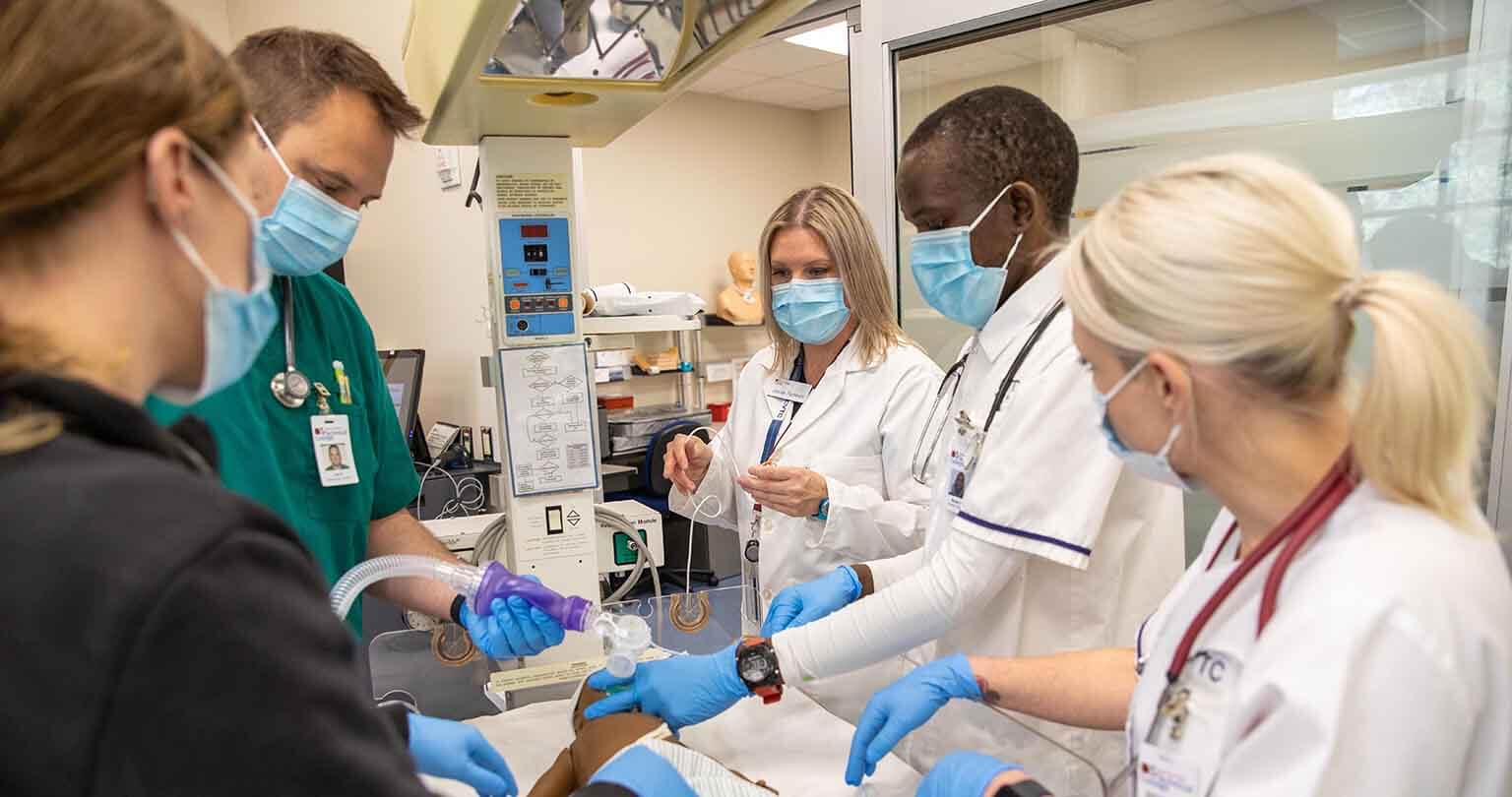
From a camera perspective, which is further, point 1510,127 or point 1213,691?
point 1510,127

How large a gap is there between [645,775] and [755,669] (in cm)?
29

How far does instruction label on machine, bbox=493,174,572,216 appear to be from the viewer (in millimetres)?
1716

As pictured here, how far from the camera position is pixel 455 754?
3.41 feet

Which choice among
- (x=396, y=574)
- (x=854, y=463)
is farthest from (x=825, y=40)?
(x=396, y=574)

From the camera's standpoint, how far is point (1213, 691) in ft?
2.55

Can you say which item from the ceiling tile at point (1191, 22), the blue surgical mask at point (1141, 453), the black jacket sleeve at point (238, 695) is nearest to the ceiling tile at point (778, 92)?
the ceiling tile at point (1191, 22)

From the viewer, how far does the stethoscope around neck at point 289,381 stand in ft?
4.43

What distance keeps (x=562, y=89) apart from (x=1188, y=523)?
5.46 feet

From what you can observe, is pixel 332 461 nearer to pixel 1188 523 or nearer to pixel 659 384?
pixel 1188 523

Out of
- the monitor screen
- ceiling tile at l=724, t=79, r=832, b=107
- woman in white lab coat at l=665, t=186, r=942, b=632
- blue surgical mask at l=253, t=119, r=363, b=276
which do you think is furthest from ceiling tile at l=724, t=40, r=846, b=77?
blue surgical mask at l=253, t=119, r=363, b=276

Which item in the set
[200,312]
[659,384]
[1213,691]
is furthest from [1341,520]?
[659,384]

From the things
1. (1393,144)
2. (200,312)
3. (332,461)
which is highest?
(1393,144)

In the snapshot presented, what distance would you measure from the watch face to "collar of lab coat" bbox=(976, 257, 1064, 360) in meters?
0.62

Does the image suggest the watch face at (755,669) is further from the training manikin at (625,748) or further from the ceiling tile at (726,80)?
the ceiling tile at (726,80)
